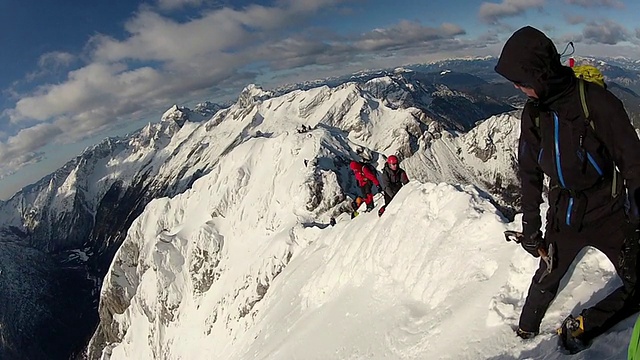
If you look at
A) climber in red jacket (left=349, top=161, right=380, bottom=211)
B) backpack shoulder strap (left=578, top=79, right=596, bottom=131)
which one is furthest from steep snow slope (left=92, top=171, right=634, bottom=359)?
backpack shoulder strap (left=578, top=79, right=596, bottom=131)

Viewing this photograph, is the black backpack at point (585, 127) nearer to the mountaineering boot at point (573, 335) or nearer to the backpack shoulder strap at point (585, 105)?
the backpack shoulder strap at point (585, 105)

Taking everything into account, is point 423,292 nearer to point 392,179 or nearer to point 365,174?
point 392,179

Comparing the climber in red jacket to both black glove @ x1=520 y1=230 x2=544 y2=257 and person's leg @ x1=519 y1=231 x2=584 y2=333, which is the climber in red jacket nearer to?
person's leg @ x1=519 y1=231 x2=584 y2=333

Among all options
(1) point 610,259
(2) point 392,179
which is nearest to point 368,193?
(2) point 392,179

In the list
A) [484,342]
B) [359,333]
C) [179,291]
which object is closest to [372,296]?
[359,333]

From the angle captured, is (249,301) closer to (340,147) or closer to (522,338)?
(340,147)

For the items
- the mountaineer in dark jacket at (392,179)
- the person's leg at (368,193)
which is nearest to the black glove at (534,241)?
the mountaineer in dark jacket at (392,179)
